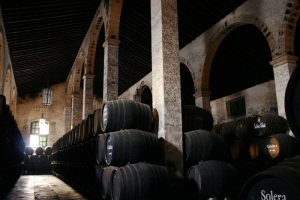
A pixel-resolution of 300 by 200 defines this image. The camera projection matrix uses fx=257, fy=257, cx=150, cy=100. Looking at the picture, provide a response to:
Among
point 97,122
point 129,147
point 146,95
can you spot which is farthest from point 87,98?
point 129,147

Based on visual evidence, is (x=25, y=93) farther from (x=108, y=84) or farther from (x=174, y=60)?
(x=174, y=60)

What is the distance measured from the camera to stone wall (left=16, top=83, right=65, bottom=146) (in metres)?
18.3

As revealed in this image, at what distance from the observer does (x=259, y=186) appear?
160 centimetres

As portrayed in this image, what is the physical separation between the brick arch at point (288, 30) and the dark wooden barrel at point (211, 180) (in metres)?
4.34

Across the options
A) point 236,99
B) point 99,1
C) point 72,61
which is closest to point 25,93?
point 72,61

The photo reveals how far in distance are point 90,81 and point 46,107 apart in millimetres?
9044

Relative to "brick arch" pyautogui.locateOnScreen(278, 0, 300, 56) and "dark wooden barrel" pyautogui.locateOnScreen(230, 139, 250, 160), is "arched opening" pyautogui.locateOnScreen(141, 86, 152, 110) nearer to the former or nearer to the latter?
"dark wooden barrel" pyautogui.locateOnScreen(230, 139, 250, 160)

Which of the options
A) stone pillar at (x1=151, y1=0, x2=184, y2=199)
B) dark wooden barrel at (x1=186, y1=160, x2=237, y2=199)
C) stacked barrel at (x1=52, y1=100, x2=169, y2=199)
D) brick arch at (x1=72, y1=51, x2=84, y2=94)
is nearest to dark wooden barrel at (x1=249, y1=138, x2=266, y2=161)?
dark wooden barrel at (x1=186, y1=160, x2=237, y2=199)

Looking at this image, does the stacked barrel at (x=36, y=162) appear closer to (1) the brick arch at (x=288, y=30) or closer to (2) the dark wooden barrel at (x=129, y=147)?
(2) the dark wooden barrel at (x=129, y=147)

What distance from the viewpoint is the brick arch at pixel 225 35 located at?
7.31 meters

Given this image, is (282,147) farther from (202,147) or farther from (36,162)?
(36,162)

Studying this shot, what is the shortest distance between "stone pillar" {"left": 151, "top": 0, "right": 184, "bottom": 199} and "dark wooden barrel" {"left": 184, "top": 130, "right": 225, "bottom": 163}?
169 mm

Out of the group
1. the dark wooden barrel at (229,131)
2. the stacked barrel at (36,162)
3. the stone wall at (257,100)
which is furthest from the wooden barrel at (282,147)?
the stacked barrel at (36,162)

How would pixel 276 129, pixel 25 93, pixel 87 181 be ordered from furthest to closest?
pixel 25 93 < pixel 276 129 < pixel 87 181
